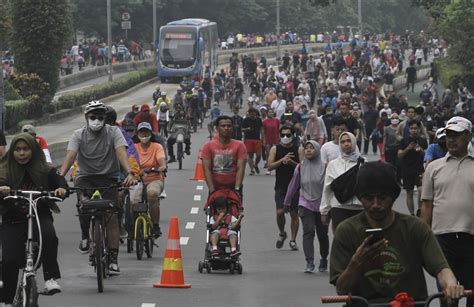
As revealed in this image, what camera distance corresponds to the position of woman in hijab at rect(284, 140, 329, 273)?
1689 cm

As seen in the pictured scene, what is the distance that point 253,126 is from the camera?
106 feet

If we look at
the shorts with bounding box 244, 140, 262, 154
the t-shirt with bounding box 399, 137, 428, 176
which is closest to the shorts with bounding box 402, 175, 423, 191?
the t-shirt with bounding box 399, 137, 428, 176

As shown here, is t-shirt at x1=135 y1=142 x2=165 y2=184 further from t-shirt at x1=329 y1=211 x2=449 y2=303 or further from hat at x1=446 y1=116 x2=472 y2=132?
t-shirt at x1=329 y1=211 x2=449 y2=303

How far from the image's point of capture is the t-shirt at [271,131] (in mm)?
32656

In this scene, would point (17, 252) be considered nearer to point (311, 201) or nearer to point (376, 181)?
point (376, 181)

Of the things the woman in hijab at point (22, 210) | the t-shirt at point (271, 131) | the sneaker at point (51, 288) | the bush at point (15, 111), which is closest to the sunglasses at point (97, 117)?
the woman in hijab at point (22, 210)

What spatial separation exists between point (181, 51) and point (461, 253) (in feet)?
224

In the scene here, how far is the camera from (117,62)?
92.1 meters

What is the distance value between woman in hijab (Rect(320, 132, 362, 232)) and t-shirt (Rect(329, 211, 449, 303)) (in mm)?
7212

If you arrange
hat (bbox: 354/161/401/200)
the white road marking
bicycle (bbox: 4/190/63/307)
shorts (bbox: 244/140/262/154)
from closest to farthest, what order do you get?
hat (bbox: 354/161/401/200)
bicycle (bbox: 4/190/63/307)
the white road marking
shorts (bbox: 244/140/262/154)

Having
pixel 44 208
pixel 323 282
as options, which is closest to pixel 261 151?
pixel 323 282

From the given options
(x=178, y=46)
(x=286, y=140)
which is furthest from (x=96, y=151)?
(x=178, y=46)

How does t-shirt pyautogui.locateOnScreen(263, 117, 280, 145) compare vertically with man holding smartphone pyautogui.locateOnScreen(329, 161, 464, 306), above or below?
below

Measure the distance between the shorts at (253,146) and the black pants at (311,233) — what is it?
15.3 meters
